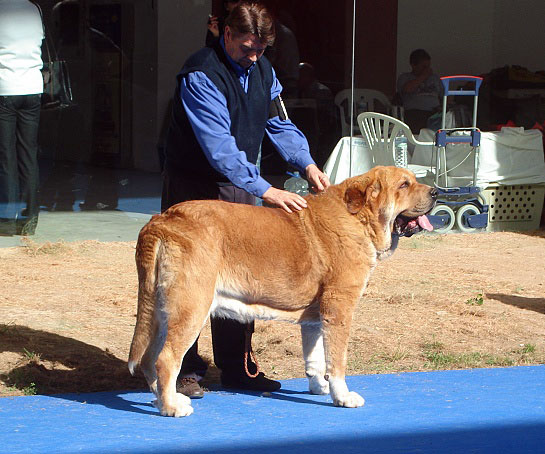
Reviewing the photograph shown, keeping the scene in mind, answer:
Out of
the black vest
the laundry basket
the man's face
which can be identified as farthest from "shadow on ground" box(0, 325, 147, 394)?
the laundry basket

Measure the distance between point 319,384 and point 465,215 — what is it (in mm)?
6640

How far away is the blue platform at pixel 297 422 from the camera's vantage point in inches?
178

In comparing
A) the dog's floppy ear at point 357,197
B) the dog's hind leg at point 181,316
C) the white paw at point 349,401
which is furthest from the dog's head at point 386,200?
the dog's hind leg at point 181,316

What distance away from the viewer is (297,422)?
490cm

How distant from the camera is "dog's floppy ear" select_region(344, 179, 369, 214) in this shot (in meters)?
4.99

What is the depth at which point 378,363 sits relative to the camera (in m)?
6.46

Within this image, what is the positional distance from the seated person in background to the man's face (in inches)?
268

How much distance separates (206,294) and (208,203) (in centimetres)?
51

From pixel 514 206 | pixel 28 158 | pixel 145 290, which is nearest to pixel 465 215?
pixel 514 206

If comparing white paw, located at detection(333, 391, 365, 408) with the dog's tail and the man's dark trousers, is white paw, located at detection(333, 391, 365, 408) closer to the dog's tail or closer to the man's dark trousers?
the dog's tail

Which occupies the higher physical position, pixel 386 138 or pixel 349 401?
pixel 386 138

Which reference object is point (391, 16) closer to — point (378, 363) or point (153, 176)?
point (153, 176)

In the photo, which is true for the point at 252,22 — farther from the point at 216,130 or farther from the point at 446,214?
the point at 446,214

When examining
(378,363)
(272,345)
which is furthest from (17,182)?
(378,363)
